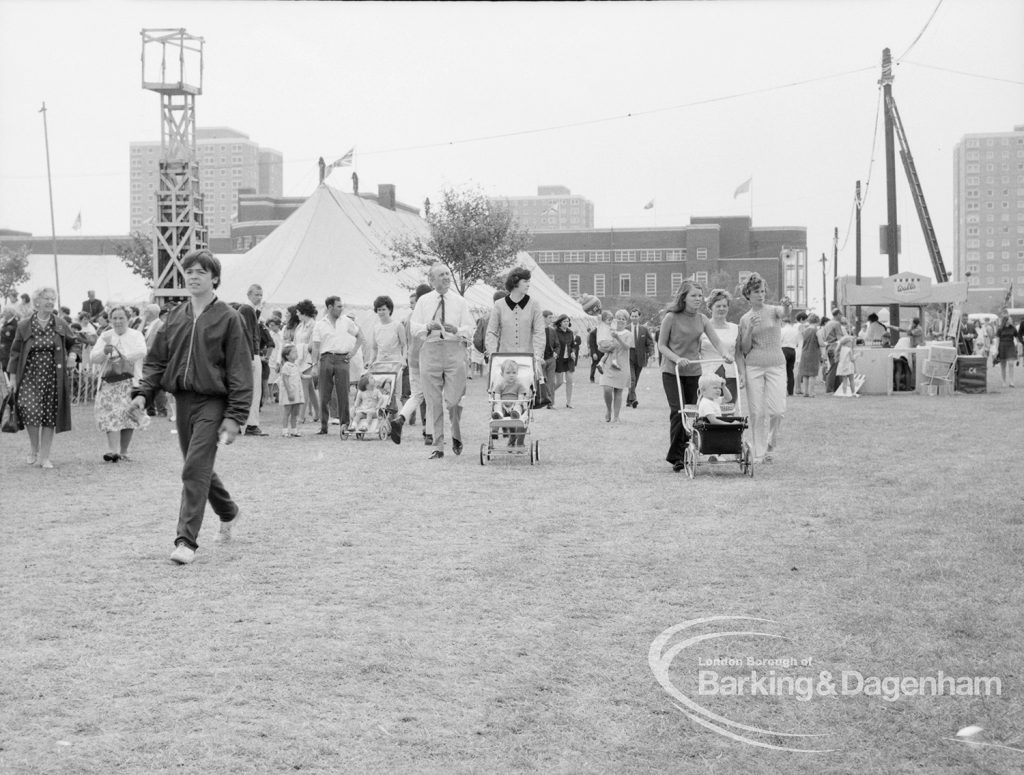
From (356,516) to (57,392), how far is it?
16.4 feet

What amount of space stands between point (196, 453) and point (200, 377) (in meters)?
0.47

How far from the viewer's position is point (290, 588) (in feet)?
22.5

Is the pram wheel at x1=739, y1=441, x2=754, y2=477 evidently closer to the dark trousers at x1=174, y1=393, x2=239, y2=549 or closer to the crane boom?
the dark trousers at x1=174, y1=393, x2=239, y2=549

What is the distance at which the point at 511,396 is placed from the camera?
13.6 metres

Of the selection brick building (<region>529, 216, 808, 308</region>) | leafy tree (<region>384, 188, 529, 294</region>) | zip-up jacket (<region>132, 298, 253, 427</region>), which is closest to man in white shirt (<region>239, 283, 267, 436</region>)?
zip-up jacket (<region>132, 298, 253, 427</region>)

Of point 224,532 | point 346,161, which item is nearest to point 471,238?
point 346,161

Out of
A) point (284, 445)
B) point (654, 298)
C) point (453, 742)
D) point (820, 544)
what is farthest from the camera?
point (654, 298)

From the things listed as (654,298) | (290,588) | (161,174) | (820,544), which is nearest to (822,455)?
(820,544)

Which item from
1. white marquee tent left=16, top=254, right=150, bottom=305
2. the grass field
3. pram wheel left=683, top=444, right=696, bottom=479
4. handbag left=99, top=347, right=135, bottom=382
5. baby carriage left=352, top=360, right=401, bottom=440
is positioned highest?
white marquee tent left=16, top=254, right=150, bottom=305

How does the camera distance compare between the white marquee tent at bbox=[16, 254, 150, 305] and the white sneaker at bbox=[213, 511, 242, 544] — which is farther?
the white marquee tent at bbox=[16, 254, 150, 305]

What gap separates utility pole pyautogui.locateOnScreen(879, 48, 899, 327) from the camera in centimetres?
3400

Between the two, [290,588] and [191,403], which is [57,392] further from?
[290,588]

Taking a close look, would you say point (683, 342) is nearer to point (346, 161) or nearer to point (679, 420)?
point (679, 420)

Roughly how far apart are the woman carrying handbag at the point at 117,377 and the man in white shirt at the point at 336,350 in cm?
318
